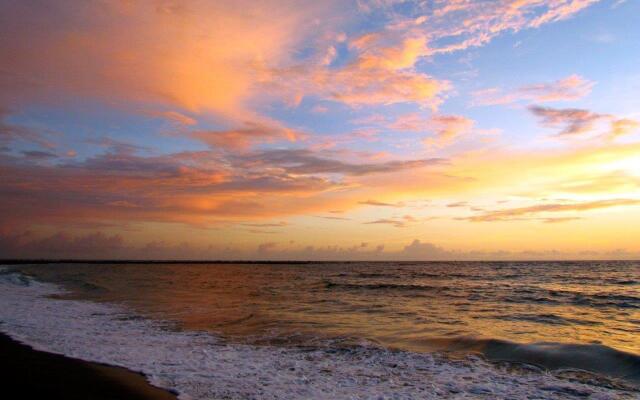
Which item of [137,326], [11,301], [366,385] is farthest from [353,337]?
[11,301]

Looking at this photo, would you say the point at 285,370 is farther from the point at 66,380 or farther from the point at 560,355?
the point at 560,355

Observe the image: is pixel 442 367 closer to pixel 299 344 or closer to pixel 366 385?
pixel 366 385

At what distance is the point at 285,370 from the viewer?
10562 mm

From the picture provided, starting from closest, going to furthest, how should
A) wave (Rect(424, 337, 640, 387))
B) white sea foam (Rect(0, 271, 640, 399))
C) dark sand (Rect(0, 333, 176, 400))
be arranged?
dark sand (Rect(0, 333, 176, 400)), white sea foam (Rect(0, 271, 640, 399)), wave (Rect(424, 337, 640, 387))

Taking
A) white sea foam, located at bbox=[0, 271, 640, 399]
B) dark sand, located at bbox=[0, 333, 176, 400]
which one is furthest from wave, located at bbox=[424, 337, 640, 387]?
dark sand, located at bbox=[0, 333, 176, 400]

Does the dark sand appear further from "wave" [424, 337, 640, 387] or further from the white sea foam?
"wave" [424, 337, 640, 387]

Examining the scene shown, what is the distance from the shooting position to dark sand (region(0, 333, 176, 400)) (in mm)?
7816

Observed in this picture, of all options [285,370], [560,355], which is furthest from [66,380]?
[560,355]

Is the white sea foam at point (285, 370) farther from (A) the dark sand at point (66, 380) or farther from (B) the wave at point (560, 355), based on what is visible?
(B) the wave at point (560, 355)

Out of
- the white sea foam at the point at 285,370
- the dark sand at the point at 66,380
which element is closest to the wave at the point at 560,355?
the white sea foam at the point at 285,370

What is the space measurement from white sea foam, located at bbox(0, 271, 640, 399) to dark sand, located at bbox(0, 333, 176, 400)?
0.44m

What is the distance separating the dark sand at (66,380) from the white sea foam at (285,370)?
440 mm

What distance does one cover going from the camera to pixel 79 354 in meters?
11.4

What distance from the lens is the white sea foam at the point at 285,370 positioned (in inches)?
350
